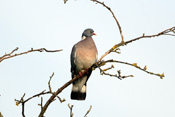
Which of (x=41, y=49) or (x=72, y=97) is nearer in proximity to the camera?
(x=41, y=49)

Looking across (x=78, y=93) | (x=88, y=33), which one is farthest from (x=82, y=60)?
(x=88, y=33)

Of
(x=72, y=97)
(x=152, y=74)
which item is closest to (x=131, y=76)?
(x=152, y=74)

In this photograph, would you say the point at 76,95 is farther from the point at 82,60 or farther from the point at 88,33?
the point at 88,33

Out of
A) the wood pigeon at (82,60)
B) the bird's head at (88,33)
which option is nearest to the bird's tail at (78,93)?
the wood pigeon at (82,60)

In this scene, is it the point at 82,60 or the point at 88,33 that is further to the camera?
the point at 88,33

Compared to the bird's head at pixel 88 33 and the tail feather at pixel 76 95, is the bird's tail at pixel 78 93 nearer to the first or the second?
the tail feather at pixel 76 95

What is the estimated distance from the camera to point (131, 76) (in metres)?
3.42

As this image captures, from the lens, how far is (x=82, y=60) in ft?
18.9

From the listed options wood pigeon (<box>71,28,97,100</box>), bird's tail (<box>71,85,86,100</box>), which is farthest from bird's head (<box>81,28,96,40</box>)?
bird's tail (<box>71,85,86,100</box>)

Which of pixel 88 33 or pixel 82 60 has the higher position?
pixel 88 33

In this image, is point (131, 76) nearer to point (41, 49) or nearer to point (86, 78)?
point (41, 49)

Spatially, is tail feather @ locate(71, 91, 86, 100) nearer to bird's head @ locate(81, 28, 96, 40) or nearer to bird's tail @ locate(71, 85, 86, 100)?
bird's tail @ locate(71, 85, 86, 100)

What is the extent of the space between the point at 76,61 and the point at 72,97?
76 cm

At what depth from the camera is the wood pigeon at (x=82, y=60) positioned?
575cm
